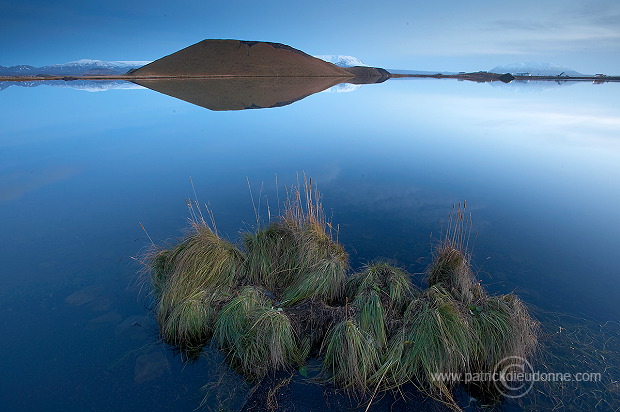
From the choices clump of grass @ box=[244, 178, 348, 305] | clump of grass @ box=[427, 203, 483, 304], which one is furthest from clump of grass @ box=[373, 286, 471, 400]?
clump of grass @ box=[244, 178, 348, 305]

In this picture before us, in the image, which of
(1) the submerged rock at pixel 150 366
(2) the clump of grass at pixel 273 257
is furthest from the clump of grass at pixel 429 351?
(1) the submerged rock at pixel 150 366

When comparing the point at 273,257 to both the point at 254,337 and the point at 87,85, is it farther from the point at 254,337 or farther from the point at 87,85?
the point at 87,85

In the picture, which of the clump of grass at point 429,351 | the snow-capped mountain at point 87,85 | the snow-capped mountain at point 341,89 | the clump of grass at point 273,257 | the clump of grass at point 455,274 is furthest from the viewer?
the snow-capped mountain at point 87,85

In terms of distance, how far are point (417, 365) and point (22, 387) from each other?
435 cm

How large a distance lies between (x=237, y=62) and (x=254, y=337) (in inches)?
5037

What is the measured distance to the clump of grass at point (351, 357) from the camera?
11.0ft

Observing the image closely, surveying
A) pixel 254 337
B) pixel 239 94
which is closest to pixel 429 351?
pixel 254 337

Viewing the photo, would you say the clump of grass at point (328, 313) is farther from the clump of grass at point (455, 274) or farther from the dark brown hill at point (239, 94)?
the dark brown hill at point (239, 94)

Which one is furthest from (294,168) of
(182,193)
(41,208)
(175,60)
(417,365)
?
(175,60)

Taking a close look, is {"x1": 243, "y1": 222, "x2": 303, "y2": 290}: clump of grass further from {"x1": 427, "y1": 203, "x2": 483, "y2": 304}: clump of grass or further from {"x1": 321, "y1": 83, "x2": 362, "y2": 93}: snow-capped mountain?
{"x1": 321, "y1": 83, "x2": 362, "y2": 93}: snow-capped mountain

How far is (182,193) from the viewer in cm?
962

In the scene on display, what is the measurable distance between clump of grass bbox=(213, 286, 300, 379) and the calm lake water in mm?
305

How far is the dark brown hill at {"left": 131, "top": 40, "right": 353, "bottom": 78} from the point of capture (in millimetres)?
109500

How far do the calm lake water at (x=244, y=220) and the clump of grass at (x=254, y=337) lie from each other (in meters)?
0.31
